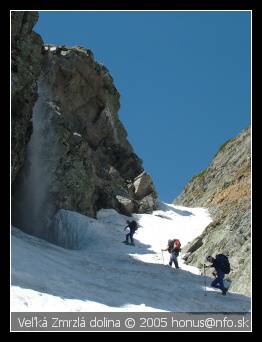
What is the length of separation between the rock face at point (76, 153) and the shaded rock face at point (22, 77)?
4634mm

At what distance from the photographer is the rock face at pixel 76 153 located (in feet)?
148

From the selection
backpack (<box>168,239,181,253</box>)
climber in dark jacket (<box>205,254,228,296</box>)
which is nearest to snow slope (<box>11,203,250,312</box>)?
climber in dark jacket (<box>205,254,228,296</box>)

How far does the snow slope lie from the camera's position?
19.0 metres

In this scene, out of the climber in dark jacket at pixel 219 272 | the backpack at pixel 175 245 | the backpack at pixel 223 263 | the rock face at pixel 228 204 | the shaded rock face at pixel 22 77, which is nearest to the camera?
the backpack at pixel 223 263

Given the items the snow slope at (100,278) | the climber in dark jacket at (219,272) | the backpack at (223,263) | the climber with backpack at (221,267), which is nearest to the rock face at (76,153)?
the snow slope at (100,278)

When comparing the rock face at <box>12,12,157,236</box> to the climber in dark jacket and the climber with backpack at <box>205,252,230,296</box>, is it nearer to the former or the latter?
the climber in dark jacket

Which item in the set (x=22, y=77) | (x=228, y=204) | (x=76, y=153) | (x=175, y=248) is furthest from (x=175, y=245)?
(x=228, y=204)

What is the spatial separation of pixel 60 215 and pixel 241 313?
24404 mm

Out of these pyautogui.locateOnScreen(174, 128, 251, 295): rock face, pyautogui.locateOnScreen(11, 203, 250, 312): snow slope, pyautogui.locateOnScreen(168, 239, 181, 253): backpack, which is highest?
pyautogui.locateOnScreen(174, 128, 251, 295): rock face

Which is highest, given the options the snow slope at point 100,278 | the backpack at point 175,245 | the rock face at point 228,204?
the rock face at point 228,204

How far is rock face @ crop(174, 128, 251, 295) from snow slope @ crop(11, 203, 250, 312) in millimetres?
2266

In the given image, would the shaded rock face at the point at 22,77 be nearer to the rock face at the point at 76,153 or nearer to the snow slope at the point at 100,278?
the rock face at the point at 76,153
